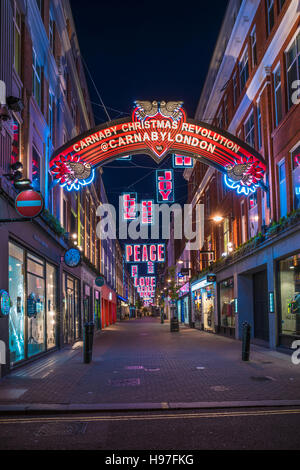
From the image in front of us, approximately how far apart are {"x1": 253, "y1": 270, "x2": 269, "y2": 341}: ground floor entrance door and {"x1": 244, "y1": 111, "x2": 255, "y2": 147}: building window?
6.54 meters

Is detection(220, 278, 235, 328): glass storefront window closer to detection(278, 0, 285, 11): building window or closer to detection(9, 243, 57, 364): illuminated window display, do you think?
detection(9, 243, 57, 364): illuminated window display

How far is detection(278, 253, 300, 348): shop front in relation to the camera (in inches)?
651

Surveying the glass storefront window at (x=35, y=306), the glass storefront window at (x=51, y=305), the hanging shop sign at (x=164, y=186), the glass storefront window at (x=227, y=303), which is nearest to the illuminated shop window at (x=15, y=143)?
the glass storefront window at (x=35, y=306)

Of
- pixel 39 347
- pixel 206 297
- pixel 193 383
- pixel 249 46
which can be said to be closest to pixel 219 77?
pixel 249 46

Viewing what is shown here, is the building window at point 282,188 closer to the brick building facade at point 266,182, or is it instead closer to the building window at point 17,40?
the brick building facade at point 266,182

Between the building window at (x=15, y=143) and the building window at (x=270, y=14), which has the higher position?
the building window at (x=270, y=14)

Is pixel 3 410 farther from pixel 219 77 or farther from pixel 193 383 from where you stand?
pixel 219 77

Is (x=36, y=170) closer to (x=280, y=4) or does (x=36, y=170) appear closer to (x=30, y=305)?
(x=30, y=305)

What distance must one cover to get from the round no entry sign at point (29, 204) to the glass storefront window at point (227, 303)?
18.1m

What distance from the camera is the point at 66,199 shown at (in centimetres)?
2534

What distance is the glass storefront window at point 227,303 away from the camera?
28.1 m

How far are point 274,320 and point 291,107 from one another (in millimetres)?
8041

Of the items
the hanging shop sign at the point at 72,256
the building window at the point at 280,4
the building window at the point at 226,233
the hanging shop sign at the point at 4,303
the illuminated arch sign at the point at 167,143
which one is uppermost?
the building window at the point at 280,4

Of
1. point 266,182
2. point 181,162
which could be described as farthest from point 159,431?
point 181,162
